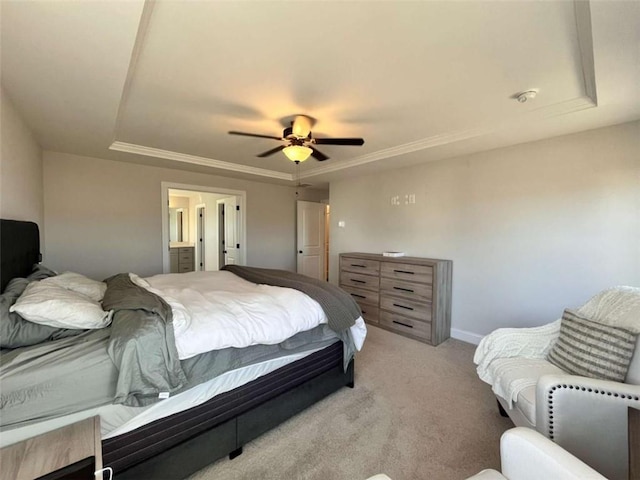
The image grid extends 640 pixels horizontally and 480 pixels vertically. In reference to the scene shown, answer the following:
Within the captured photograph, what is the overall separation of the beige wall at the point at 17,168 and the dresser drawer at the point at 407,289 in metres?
3.78

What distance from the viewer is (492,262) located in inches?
132

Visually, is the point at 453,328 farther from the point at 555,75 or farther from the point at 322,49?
the point at 322,49

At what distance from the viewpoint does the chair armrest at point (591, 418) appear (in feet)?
4.23

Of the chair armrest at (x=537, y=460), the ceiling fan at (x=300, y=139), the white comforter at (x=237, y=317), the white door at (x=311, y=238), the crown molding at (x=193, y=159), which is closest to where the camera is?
the chair armrest at (x=537, y=460)

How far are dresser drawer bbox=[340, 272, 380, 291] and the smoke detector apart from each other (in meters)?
2.58

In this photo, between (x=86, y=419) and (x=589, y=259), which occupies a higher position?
(x=589, y=259)

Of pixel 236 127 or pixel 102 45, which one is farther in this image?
pixel 236 127

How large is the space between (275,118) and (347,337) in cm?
208

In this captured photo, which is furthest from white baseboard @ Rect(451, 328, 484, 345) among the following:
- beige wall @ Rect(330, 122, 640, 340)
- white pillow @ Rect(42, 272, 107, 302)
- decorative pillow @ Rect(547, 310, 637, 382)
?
white pillow @ Rect(42, 272, 107, 302)

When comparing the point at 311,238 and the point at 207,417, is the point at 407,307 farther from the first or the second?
the point at 311,238

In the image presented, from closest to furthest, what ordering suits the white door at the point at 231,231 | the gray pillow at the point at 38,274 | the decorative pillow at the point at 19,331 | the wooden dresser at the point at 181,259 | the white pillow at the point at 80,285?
the decorative pillow at the point at 19,331
the white pillow at the point at 80,285
the gray pillow at the point at 38,274
the white door at the point at 231,231
the wooden dresser at the point at 181,259

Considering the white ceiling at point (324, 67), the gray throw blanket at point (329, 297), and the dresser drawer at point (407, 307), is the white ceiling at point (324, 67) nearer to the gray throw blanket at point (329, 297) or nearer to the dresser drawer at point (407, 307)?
the gray throw blanket at point (329, 297)

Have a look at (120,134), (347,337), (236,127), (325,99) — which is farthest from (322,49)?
(120,134)

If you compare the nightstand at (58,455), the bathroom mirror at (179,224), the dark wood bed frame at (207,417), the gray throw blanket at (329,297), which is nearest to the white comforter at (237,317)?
the gray throw blanket at (329,297)
